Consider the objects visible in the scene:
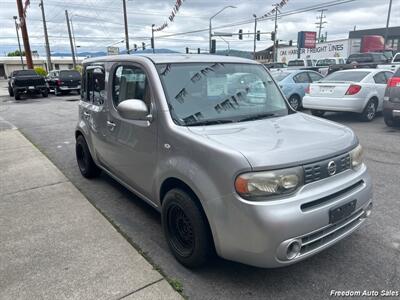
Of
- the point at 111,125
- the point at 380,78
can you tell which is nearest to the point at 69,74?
the point at 380,78

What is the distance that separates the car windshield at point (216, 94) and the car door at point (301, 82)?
849 centimetres

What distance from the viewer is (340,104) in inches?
362

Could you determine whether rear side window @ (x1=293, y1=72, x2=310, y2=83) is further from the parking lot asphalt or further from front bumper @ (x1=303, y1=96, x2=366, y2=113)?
the parking lot asphalt

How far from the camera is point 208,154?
7.96 ft

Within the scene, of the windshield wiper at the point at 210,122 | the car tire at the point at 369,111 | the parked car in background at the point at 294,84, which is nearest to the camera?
the windshield wiper at the point at 210,122

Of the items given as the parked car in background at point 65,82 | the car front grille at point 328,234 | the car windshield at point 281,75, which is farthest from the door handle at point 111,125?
the parked car in background at point 65,82

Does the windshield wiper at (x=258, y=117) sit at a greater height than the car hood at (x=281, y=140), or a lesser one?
greater

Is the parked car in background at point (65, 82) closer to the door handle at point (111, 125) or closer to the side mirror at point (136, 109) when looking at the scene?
the door handle at point (111, 125)

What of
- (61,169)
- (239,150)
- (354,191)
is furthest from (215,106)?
(61,169)

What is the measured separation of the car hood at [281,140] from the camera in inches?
90.2

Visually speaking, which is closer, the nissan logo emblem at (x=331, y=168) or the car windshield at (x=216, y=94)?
the nissan logo emblem at (x=331, y=168)

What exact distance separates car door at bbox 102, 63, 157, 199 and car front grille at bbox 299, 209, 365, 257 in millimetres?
1509

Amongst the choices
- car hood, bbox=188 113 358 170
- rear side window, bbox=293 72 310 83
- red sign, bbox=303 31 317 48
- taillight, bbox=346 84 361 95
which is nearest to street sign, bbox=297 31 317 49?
red sign, bbox=303 31 317 48

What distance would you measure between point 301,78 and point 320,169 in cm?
1026
